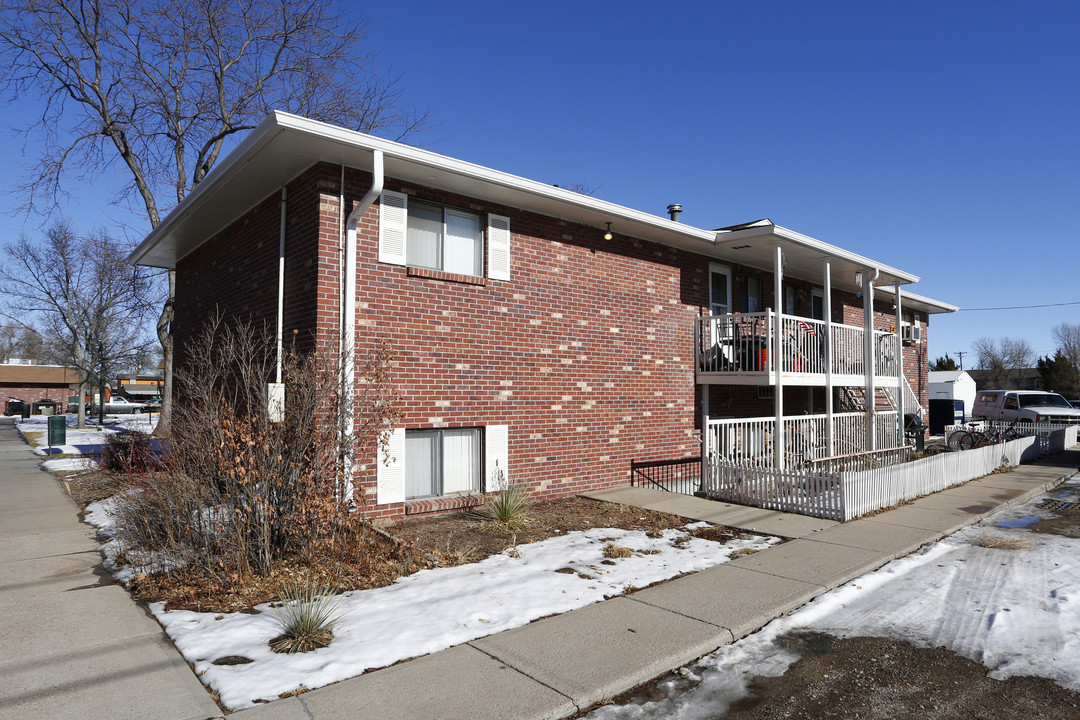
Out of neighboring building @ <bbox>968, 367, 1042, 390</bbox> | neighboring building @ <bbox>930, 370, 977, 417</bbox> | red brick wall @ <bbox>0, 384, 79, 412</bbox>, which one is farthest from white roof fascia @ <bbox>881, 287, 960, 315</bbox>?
neighboring building @ <bbox>968, 367, 1042, 390</bbox>

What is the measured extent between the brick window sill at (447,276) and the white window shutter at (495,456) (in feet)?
6.81

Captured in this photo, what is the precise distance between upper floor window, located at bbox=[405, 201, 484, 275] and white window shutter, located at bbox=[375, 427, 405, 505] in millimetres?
2389

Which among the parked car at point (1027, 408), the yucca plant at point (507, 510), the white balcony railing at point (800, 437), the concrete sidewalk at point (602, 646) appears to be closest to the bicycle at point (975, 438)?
the white balcony railing at point (800, 437)

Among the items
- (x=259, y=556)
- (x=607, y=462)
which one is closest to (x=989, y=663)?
(x=259, y=556)

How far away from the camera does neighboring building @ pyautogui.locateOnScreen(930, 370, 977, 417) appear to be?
4584 cm

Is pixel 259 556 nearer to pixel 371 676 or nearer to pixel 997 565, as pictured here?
pixel 371 676

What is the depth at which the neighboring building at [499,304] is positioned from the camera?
8.03m

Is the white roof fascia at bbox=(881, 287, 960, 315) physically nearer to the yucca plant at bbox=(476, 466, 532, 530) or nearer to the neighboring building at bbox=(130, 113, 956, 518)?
the neighboring building at bbox=(130, 113, 956, 518)

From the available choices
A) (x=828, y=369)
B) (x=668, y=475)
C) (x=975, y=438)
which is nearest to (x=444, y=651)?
(x=668, y=475)

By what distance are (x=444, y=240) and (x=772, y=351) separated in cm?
652

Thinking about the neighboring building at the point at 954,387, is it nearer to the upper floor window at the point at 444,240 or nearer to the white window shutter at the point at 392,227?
the upper floor window at the point at 444,240

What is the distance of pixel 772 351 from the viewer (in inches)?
468

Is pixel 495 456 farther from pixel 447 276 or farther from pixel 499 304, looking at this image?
pixel 447 276

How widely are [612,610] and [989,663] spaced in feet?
8.44
